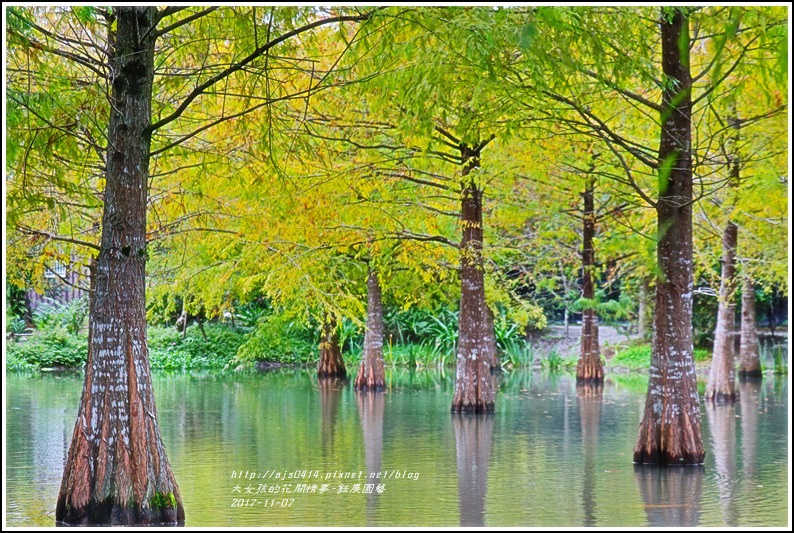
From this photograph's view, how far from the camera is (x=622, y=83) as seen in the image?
11570mm

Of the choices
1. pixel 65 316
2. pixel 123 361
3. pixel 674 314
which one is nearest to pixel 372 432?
pixel 674 314

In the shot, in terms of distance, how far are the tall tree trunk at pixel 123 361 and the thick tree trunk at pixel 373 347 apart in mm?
16149

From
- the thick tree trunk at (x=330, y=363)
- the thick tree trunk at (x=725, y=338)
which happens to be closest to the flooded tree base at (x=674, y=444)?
the thick tree trunk at (x=725, y=338)

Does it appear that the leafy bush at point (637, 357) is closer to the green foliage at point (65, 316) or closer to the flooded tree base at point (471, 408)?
the flooded tree base at point (471, 408)

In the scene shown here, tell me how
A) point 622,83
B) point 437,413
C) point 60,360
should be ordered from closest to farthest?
point 622,83 → point 437,413 → point 60,360

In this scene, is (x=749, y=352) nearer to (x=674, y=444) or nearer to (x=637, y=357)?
(x=637, y=357)

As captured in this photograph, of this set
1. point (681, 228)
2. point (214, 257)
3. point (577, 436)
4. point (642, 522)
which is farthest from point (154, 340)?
point (642, 522)

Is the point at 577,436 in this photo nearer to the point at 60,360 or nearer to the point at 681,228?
the point at 681,228

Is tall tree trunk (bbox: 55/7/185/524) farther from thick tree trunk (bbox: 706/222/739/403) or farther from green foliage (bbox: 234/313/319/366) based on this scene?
green foliage (bbox: 234/313/319/366)

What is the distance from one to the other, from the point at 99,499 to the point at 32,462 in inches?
190

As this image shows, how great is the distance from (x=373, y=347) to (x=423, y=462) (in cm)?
1204

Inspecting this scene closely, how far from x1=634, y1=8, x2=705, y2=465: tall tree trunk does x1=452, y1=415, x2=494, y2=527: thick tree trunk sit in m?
2.10

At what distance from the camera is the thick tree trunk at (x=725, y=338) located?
21891mm

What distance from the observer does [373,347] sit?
25.5 meters
